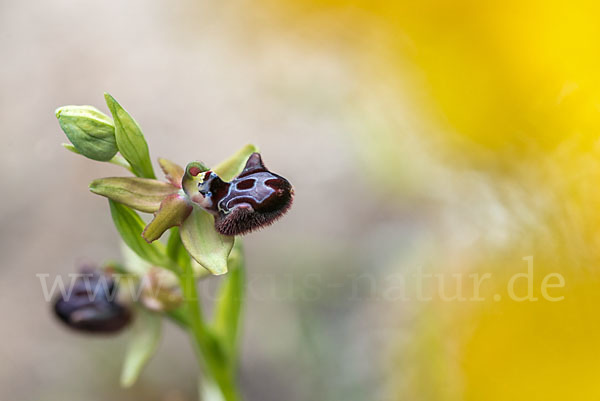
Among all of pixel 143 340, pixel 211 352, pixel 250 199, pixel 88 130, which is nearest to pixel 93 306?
pixel 143 340

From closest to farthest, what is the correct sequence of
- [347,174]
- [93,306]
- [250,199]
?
[250,199], [93,306], [347,174]

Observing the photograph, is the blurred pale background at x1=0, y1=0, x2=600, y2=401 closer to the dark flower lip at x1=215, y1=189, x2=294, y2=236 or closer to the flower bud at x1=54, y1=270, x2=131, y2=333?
the flower bud at x1=54, y1=270, x2=131, y2=333

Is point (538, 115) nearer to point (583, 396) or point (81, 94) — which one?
point (583, 396)

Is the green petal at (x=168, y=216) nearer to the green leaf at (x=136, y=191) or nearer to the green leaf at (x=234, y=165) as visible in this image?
the green leaf at (x=136, y=191)

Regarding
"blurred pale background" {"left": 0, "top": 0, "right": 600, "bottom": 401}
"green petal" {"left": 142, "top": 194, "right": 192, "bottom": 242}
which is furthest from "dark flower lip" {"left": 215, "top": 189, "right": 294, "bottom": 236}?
"blurred pale background" {"left": 0, "top": 0, "right": 600, "bottom": 401}

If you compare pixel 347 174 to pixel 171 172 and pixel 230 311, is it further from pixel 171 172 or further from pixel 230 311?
pixel 171 172

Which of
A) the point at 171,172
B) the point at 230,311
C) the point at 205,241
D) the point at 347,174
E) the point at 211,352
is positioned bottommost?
the point at 211,352
